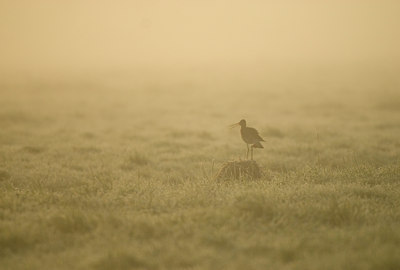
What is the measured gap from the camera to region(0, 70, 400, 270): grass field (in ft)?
18.0

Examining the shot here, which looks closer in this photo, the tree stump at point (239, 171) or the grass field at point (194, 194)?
the grass field at point (194, 194)

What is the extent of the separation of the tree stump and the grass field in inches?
7.2

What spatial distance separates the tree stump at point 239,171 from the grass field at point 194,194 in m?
0.18

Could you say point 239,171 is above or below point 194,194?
above

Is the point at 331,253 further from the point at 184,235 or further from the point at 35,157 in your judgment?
Result: the point at 35,157

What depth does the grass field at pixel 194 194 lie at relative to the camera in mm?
5480

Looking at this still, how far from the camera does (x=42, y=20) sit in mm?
110250

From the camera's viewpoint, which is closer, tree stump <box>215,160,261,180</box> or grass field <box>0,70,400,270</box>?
grass field <box>0,70,400,270</box>

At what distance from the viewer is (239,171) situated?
844cm

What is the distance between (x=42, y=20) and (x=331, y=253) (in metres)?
115

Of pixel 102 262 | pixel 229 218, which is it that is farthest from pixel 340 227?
pixel 102 262

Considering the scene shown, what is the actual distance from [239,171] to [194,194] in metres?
1.39

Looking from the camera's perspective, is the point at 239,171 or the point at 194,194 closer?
the point at 194,194

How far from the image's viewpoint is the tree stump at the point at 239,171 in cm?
844
